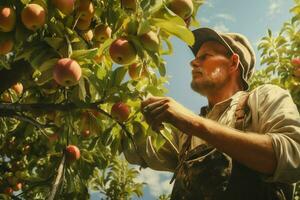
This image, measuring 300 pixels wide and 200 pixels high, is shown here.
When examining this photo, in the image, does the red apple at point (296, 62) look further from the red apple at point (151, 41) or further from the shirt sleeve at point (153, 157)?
the red apple at point (151, 41)

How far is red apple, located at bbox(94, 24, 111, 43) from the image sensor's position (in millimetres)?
1997

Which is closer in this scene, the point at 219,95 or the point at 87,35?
the point at 87,35

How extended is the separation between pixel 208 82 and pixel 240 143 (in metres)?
0.94

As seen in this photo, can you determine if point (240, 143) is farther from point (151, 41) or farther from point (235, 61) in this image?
point (235, 61)

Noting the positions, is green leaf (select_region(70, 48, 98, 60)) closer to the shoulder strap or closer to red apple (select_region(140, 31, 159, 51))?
red apple (select_region(140, 31, 159, 51))

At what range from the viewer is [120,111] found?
196cm

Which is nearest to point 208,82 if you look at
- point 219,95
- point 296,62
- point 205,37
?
point 219,95

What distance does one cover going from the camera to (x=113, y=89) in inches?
77.2

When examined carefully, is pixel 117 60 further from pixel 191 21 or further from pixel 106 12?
pixel 191 21

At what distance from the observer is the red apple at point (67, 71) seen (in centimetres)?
161

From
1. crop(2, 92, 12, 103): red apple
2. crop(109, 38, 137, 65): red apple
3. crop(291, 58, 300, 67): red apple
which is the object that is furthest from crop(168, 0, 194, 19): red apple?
crop(291, 58, 300, 67): red apple

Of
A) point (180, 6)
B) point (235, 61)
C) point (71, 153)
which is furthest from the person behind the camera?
point (235, 61)

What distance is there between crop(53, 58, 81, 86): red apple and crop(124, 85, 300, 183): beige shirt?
681mm

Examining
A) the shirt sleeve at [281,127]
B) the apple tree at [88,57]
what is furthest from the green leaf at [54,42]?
the shirt sleeve at [281,127]
